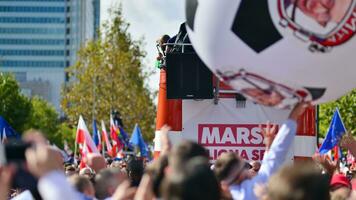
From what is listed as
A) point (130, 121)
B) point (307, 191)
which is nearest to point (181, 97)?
point (307, 191)

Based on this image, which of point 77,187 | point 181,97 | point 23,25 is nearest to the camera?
point 77,187

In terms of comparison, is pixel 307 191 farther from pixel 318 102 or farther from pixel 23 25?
pixel 23 25

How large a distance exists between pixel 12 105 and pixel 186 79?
53593 millimetres

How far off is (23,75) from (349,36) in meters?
190

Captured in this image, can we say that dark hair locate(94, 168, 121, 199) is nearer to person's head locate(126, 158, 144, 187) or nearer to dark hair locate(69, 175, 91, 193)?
dark hair locate(69, 175, 91, 193)

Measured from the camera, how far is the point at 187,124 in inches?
405

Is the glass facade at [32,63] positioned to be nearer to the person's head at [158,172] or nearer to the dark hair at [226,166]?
the dark hair at [226,166]

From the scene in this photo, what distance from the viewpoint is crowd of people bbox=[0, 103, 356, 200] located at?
3723mm

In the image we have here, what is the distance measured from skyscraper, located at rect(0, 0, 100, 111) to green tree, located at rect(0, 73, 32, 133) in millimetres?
125311

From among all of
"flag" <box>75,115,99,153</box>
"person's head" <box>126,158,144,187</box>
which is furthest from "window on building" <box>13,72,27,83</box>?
"person's head" <box>126,158,144,187</box>

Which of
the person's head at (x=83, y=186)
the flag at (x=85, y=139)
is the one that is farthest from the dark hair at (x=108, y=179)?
the flag at (x=85, y=139)

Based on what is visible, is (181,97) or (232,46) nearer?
(232,46)

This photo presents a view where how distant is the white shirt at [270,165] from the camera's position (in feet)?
17.9

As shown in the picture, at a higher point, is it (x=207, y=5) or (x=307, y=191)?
(x=207, y=5)
